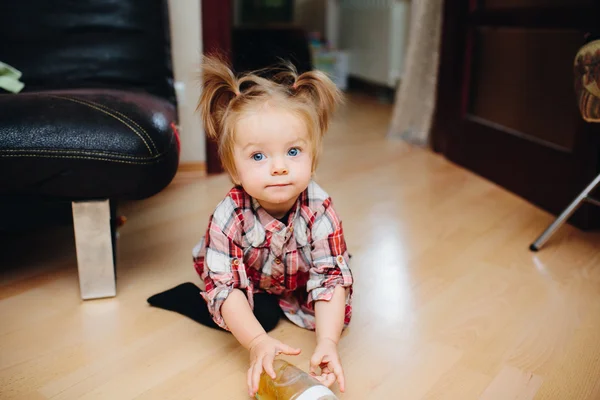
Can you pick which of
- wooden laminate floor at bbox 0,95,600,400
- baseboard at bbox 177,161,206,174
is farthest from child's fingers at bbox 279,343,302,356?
baseboard at bbox 177,161,206,174

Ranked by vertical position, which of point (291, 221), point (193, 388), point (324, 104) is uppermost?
point (324, 104)

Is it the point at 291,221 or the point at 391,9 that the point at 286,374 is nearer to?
the point at 291,221

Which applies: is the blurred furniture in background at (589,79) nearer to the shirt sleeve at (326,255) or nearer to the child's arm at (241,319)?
the shirt sleeve at (326,255)

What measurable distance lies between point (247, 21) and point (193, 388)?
13.6 feet

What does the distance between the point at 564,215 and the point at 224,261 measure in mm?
862

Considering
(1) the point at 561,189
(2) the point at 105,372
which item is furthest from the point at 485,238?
(2) the point at 105,372

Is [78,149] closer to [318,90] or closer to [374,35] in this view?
[318,90]

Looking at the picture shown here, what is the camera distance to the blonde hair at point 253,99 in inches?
34.9

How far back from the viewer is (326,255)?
0.96m

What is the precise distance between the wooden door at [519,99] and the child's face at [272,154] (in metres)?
0.96

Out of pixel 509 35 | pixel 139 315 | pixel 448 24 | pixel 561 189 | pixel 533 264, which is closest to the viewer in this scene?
pixel 139 315

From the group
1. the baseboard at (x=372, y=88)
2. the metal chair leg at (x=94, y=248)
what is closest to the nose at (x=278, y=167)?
the metal chair leg at (x=94, y=248)

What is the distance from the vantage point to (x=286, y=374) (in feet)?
2.59

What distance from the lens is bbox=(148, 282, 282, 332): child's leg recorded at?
1021mm
